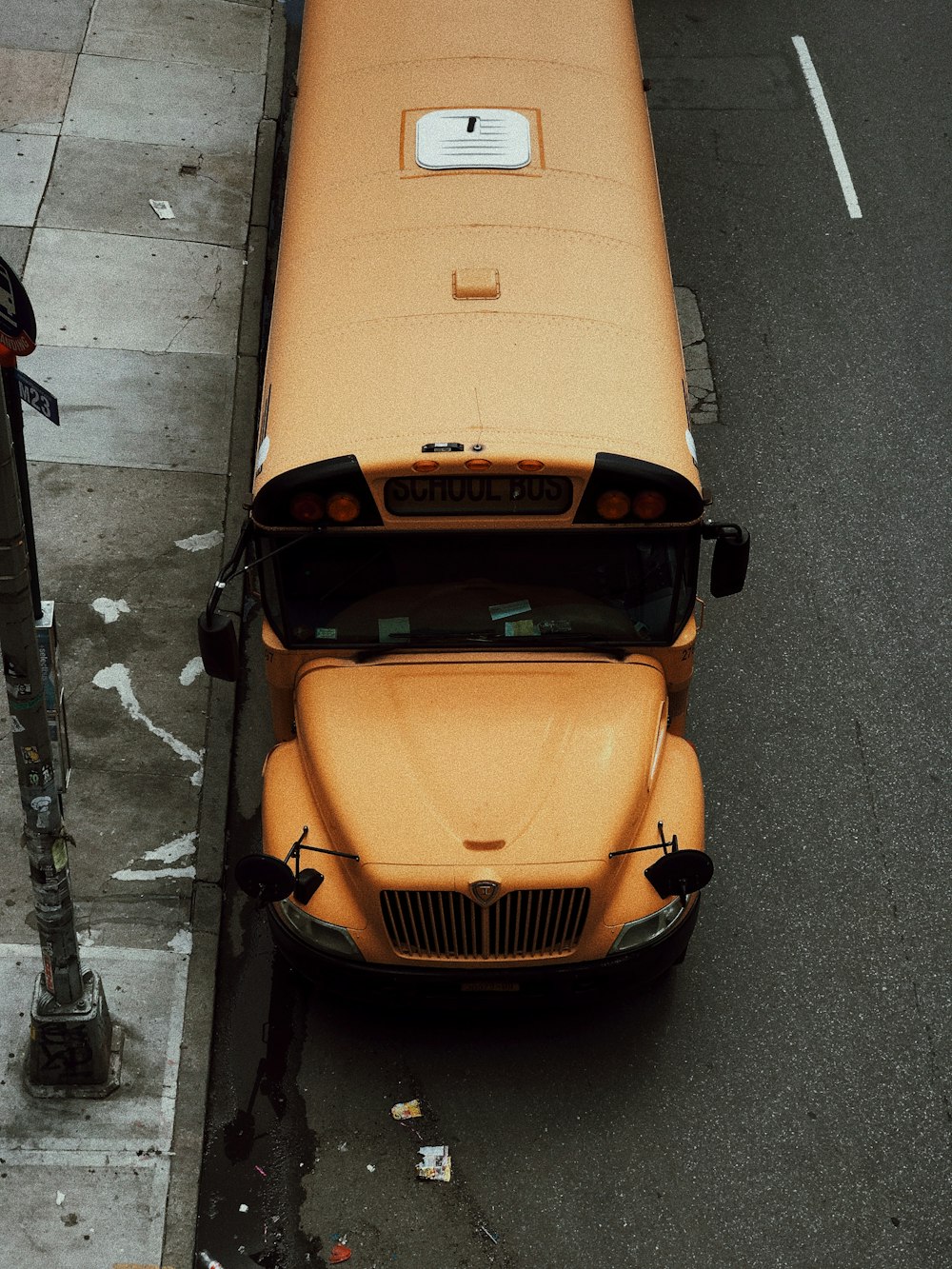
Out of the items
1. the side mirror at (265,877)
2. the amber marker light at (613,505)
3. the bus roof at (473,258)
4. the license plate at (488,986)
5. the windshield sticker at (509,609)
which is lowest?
the license plate at (488,986)

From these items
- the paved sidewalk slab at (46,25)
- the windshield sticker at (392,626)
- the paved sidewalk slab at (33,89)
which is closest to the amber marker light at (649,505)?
the windshield sticker at (392,626)

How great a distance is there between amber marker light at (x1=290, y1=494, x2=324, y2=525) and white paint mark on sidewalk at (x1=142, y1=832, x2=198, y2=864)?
2220 millimetres

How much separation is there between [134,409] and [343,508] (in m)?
4.28

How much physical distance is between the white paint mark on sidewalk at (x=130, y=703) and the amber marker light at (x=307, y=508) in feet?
7.56

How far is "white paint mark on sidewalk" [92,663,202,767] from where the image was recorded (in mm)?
8656

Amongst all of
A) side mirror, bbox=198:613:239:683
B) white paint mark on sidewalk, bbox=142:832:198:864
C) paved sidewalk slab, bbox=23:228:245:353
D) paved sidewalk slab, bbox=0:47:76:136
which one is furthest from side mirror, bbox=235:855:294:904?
paved sidewalk slab, bbox=0:47:76:136

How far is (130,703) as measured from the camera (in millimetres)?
8844

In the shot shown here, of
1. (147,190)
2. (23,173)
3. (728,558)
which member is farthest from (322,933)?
(23,173)

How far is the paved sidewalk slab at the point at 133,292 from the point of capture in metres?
11.1

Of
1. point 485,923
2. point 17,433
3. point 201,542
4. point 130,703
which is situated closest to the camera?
point 17,433

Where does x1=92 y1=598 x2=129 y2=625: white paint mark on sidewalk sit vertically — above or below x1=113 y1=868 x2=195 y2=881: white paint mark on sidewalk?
above

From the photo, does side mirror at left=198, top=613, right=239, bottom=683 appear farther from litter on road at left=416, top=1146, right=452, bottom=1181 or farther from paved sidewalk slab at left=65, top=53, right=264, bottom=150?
paved sidewalk slab at left=65, top=53, right=264, bottom=150

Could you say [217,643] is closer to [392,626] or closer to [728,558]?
[392,626]

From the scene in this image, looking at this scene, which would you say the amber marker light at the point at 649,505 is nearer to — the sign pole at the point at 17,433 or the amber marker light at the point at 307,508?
the amber marker light at the point at 307,508
